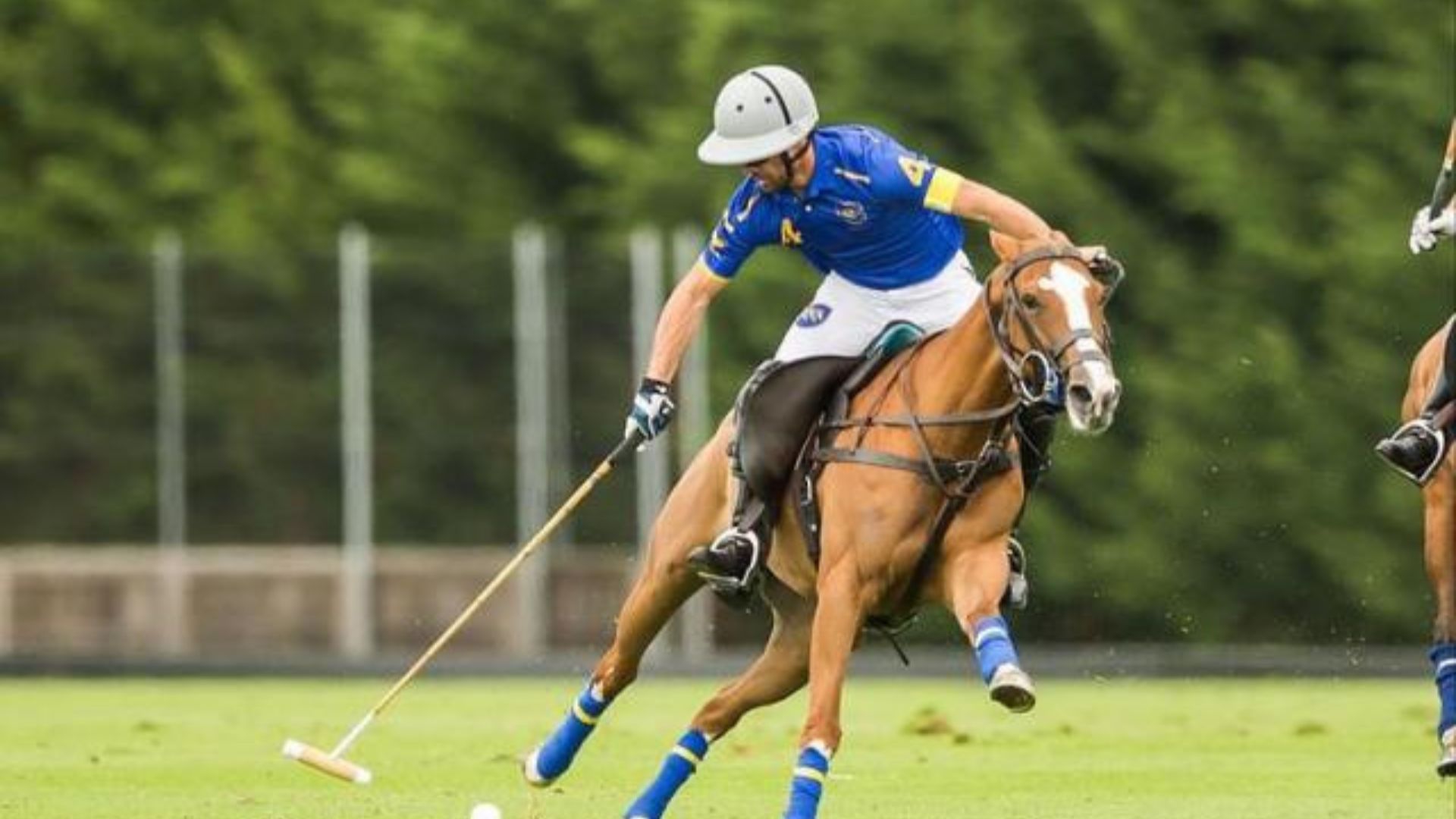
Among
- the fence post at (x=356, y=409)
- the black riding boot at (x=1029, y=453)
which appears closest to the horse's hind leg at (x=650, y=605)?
the black riding boot at (x=1029, y=453)

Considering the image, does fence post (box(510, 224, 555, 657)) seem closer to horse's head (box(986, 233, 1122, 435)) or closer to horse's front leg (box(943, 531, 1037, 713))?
horse's front leg (box(943, 531, 1037, 713))

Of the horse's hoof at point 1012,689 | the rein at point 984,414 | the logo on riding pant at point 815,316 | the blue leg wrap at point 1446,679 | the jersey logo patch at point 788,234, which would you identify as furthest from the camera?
the blue leg wrap at point 1446,679

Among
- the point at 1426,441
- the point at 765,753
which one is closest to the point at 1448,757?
the point at 1426,441

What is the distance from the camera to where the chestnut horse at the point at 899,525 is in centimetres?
1070

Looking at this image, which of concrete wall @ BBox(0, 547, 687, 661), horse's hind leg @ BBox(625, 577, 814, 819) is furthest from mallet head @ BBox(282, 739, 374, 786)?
concrete wall @ BBox(0, 547, 687, 661)

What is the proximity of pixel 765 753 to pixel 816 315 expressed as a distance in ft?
13.0

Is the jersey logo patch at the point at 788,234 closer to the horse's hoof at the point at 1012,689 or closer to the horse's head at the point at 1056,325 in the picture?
the horse's head at the point at 1056,325

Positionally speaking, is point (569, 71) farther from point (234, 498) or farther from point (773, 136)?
point (773, 136)

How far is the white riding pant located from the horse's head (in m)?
0.81

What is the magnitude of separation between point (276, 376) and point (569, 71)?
13.5 feet

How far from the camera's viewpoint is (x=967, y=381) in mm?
11328

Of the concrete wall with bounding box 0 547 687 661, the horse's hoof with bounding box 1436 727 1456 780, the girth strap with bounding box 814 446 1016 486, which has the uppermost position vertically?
the girth strap with bounding box 814 446 1016 486

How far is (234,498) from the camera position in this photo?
83.1ft

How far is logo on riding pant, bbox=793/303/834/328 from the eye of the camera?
12086 mm
